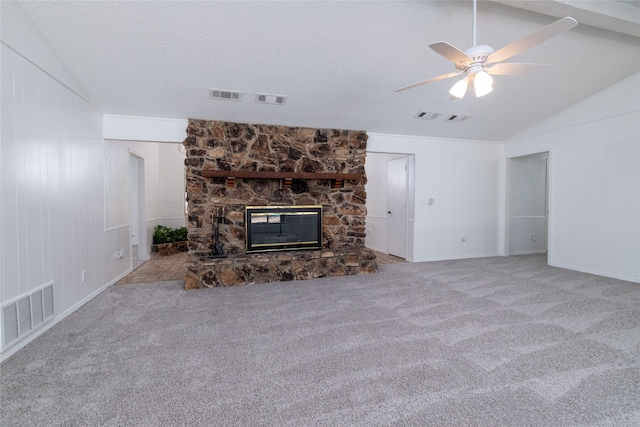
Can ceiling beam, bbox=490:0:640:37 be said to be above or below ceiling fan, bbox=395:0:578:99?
above

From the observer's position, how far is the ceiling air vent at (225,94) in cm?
381

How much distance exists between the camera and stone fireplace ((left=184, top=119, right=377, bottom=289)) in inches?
172

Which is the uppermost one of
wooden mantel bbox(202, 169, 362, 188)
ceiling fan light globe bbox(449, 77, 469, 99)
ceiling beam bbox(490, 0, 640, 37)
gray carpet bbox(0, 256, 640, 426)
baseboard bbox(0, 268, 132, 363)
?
ceiling beam bbox(490, 0, 640, 37)

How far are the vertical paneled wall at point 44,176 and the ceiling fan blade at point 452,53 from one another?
321 cm

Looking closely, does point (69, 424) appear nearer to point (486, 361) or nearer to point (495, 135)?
point (486, 361)

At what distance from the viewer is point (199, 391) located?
5.89 feet

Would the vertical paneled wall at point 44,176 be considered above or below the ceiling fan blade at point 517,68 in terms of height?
below

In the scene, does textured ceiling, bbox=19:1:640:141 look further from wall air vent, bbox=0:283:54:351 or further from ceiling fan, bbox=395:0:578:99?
wall air vent, bbox=0:283:54:351

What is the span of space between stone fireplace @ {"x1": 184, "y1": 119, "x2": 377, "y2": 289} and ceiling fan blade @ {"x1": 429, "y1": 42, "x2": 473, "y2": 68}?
8.61 ft

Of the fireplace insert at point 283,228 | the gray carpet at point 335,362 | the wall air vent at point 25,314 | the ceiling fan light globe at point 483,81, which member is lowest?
the gray carpet at point 335,362

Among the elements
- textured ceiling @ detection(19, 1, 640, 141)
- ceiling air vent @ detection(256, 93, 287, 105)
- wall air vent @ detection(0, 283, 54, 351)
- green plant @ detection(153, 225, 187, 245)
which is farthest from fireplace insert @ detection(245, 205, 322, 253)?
green plant @ detection(153, 225, 187, 245)

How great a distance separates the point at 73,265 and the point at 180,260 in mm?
2807

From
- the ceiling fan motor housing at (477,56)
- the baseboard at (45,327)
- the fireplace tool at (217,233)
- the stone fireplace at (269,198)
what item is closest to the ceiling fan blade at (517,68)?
the ceiling fan motor housing at (477,56)

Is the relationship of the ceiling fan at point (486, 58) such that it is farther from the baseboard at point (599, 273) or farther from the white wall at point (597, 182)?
the baseboard at point (599, 273)
